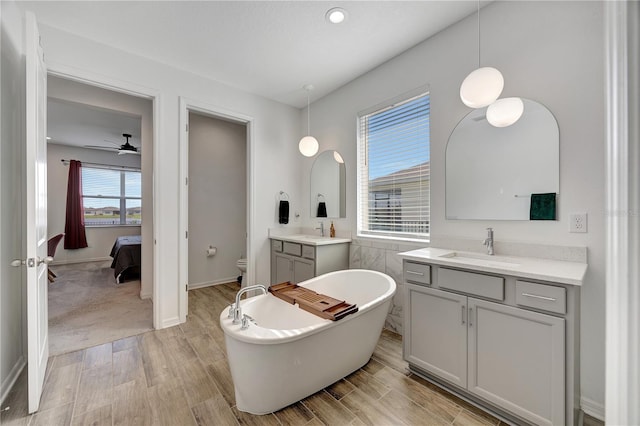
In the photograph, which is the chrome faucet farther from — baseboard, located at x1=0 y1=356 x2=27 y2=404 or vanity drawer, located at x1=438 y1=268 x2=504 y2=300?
baseboard, located at x1=0 y1=356 x2=27 y2=404

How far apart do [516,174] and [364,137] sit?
1.58 m

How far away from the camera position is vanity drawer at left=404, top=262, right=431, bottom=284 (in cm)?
182

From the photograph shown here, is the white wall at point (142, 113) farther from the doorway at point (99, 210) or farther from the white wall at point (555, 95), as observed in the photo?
the white wall at point (555, 95)

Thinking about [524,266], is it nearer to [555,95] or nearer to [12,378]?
[555,95]

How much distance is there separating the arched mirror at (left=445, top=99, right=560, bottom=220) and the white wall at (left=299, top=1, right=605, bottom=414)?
6cm

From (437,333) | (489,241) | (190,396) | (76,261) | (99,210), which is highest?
(99,210)

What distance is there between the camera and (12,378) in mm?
1828

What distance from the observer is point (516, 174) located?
6.08 feet

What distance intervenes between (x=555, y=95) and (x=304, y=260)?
2483 mm

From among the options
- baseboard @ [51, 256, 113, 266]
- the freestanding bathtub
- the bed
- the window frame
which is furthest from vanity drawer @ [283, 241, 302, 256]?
baseboard @ [51, 256, 113, 266]

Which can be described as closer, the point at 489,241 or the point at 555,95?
the point at 555,95

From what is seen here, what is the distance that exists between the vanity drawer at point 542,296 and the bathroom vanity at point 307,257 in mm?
1781

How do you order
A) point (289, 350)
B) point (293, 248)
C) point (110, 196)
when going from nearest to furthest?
point (289, 350), point (293, 248), point (110, 196)

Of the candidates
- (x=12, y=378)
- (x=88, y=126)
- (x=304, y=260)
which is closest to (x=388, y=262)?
(x=304, y=260)
